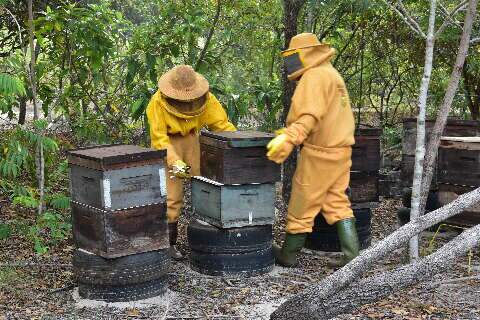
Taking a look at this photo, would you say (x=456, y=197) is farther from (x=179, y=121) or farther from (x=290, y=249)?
(x=179, y=121)

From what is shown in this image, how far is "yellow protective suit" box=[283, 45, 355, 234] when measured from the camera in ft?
17.3


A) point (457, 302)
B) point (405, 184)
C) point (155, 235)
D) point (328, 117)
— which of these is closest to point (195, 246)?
point (155, 235)

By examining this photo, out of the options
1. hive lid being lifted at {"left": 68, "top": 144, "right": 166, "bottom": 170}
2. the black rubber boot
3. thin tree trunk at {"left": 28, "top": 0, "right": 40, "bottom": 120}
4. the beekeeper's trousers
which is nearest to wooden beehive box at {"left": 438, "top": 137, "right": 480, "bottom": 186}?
the beekeeper's trousers

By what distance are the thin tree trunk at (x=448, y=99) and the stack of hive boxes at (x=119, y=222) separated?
2.26 m

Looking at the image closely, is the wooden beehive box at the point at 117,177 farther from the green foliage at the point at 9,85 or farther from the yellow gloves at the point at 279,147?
the yellow gloves at the point at 279,147

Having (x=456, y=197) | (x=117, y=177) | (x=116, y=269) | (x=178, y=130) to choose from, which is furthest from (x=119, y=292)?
(x=456, y=197)

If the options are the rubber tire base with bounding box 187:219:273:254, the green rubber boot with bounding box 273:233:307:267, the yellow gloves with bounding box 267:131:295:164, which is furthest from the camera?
the green rubber boot with bounding box 273:233:307:267

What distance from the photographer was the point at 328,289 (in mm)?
3984

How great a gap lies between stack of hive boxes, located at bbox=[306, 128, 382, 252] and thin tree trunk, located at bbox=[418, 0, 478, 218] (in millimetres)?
538

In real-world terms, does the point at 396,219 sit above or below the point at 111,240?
below

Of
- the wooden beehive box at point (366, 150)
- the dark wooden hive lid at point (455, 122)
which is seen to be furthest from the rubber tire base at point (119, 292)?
the dark wooden hive lid at point (455, 122)

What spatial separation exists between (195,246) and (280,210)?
7.39 feet

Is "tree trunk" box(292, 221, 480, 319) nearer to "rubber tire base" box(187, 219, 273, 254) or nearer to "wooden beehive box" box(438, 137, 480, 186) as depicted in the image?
"rubber tire base" box(187, 219, 273, 254)

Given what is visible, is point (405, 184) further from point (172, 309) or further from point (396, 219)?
point (172, 309)
